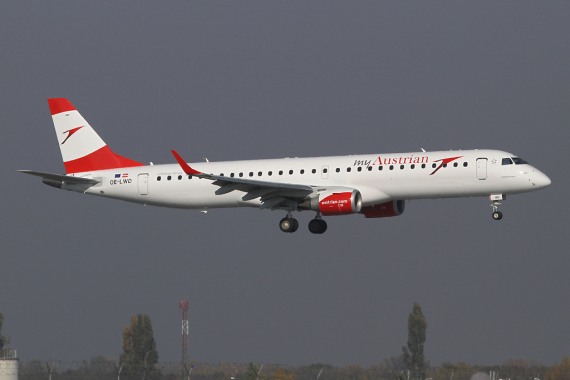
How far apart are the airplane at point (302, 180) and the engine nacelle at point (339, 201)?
5cm

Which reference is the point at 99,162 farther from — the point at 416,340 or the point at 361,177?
the point at 416,340

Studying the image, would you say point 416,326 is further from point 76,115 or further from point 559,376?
point 76,115

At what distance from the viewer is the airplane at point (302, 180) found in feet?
220

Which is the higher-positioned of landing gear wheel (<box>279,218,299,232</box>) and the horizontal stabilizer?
the horizontal stabilizer

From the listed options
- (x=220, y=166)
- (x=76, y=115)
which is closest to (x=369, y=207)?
(x=220, y=166)

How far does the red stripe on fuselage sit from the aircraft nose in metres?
24.3

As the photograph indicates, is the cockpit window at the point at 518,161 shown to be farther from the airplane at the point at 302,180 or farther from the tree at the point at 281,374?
the tree at the point at 281,374

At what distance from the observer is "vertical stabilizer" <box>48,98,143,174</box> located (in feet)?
254

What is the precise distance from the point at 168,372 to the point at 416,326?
119 ft

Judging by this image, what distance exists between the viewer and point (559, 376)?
79.3 meters

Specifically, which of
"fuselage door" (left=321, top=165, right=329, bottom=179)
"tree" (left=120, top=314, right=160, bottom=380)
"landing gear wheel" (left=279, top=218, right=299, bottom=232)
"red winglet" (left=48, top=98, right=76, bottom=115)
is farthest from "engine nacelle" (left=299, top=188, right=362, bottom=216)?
"tree" (left=120, top=314, right=160, bottom=380)

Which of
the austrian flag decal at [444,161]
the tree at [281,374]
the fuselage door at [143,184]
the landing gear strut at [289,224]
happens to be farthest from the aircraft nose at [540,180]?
the fuselage door at [143,184]

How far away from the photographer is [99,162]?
77688 mm

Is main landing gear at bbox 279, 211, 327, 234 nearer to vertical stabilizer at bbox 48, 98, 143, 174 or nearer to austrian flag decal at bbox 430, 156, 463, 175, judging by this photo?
austrian flag decal at bbox 430, 156, 463, 175
